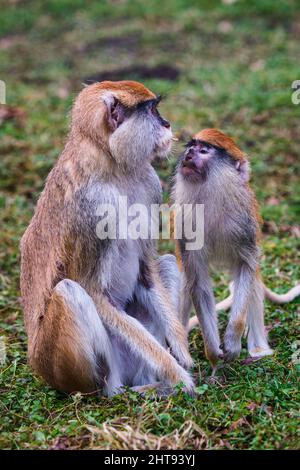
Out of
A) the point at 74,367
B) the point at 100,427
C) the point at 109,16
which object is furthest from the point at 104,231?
the point at 109,16

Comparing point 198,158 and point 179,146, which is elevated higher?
point 179,146

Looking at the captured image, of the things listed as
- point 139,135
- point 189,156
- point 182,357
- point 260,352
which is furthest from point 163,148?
point 260,352

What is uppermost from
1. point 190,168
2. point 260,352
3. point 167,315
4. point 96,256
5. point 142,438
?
point 190,168

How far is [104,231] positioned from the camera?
347 cm

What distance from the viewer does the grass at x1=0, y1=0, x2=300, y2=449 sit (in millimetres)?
3244

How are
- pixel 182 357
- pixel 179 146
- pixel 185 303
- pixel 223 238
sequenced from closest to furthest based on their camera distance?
pixel 182 357
pixel 223 238
pixel 185 303
pixel 179 146

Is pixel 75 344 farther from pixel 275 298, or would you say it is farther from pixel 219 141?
pixel 275 298

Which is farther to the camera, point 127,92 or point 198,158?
point 198,158

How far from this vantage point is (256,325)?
13.2 ft

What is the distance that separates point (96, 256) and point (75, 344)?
406 millimetres

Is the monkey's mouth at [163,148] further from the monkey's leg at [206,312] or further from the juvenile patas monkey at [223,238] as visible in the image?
the monkey's leg at [206,312]

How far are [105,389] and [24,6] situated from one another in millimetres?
7966

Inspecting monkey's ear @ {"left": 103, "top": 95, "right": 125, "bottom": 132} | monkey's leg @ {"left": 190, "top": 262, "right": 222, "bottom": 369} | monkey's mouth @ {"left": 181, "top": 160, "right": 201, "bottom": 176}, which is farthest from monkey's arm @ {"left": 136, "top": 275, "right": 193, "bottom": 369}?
monkey's ear @ {"left": 103, "top": 95, "right": 125, "bottom": 132}

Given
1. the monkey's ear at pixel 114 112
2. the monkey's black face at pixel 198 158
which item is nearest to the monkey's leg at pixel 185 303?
the monkey's black face at pixel 198 158
